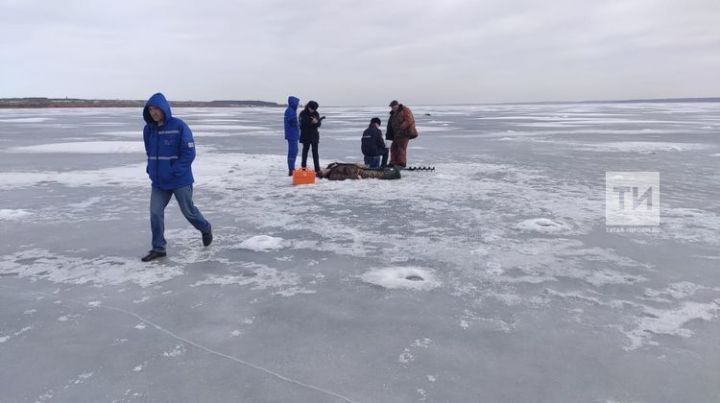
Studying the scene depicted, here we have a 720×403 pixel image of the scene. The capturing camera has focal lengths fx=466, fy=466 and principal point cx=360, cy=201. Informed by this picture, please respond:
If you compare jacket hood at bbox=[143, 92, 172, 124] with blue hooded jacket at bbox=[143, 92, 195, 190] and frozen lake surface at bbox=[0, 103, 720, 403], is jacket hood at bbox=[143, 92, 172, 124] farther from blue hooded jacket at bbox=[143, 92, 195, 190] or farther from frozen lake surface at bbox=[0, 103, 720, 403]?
frozen lake surface at bbox=[0, 103, 720, 403]

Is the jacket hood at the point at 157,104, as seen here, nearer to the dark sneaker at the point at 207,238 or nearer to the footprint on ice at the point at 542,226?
the dark sneaker at the point at 207,238

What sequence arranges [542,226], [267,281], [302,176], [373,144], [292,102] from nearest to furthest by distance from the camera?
[267,281] → [542,226] → [302,176] → [292,102] → [373,144]

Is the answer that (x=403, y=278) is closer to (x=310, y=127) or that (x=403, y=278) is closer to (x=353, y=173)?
(x=353, y=173)

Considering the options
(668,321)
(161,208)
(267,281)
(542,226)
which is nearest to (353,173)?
(542,226)

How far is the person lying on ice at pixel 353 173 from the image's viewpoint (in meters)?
9.64

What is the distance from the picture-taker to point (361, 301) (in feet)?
12.3

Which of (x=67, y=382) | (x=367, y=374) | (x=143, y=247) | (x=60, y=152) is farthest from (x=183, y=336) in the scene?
(x=60, y=152)

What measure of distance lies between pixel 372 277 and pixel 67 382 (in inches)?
96.1

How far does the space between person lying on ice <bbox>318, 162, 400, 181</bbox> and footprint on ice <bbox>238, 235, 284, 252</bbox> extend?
4.36 meters

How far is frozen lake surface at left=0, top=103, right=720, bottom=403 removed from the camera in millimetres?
2650

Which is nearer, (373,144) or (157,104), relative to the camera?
(157,104)

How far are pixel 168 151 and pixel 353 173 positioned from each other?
17.2 feet

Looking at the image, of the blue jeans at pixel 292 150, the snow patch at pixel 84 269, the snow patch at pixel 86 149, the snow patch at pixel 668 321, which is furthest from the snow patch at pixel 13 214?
the snow patch at pixel 86 149

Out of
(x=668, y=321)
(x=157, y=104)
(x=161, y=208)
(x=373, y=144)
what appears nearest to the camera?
(x=668, y=321)
